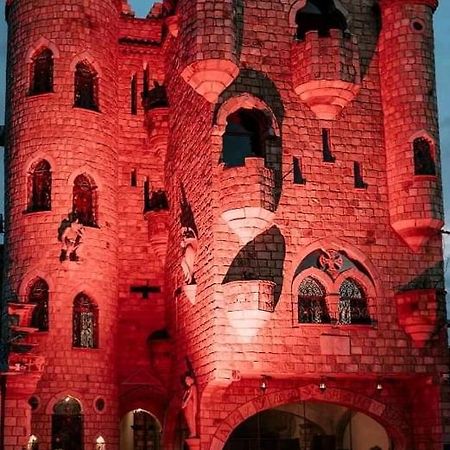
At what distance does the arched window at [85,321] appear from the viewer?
86.3 feet

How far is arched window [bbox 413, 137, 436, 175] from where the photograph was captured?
2439 cm

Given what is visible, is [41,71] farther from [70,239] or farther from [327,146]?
[327,146]


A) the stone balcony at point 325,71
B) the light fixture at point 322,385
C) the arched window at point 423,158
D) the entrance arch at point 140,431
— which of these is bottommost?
the entrance arch at point 140,431

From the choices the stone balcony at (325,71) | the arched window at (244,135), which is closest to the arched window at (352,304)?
the arched window at (244,135)

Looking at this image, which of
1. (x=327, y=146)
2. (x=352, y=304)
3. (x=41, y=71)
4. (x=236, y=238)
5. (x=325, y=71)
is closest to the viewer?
(x=236, y=238)

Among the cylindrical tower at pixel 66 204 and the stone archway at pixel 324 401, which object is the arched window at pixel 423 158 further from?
the cylindrical tower at pixel 66 204

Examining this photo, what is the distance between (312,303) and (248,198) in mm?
3092

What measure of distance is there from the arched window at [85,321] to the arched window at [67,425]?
5.30 ft

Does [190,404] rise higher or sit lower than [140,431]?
higher

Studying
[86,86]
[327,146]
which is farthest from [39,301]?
[327,146]

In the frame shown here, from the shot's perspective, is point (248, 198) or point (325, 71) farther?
point (325, 71)

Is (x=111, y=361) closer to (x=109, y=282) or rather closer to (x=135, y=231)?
(x=109, y=282)

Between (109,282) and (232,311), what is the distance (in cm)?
598

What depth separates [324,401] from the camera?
23734 millimetres
